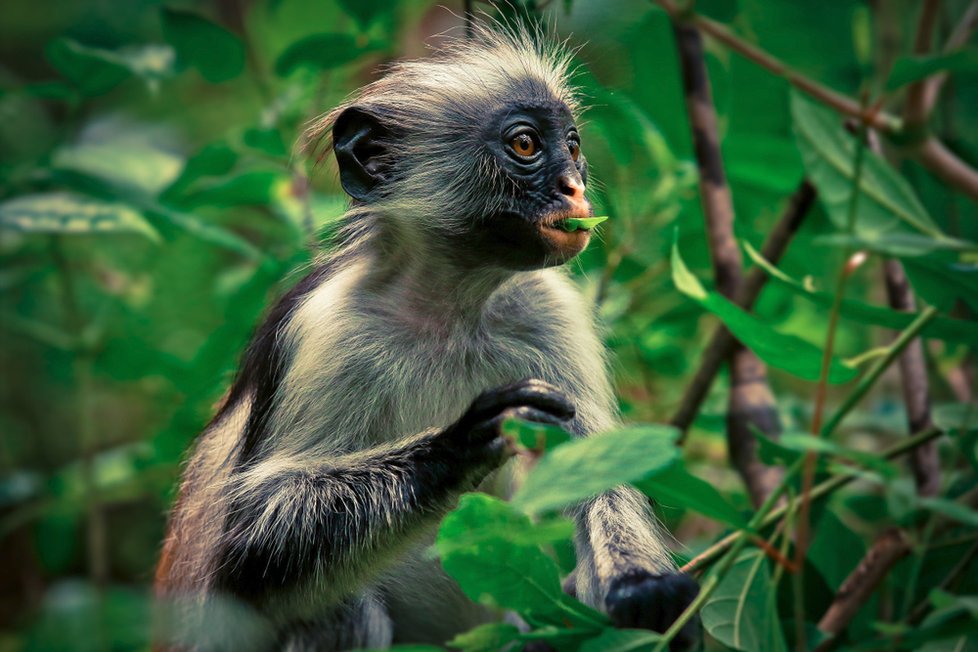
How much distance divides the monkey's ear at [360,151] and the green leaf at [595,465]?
2266 mm

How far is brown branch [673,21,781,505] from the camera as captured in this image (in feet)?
11.7

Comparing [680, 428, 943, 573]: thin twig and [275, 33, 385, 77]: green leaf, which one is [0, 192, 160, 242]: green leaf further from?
[680, 428, 943, 573]: thin twig

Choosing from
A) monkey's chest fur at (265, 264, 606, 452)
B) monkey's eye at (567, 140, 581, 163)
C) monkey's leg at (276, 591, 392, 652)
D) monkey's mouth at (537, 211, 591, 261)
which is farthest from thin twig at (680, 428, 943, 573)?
monkey's eye at (567, 140, 581, 163)

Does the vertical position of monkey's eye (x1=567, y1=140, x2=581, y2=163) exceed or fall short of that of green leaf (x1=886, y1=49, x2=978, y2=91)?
it falls short

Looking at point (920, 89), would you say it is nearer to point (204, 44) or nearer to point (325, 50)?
point (325, 50)

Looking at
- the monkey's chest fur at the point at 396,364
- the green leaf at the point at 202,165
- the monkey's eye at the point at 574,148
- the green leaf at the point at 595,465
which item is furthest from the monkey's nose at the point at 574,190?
the green leaf at the point at 595,465

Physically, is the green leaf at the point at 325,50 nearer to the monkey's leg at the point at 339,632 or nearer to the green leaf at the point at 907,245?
the monkey's leg at the point at 339,632

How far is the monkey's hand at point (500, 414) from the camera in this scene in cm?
235

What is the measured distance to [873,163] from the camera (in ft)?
8.89

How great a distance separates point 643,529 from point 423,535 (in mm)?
672

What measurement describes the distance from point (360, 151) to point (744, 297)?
1487 mm

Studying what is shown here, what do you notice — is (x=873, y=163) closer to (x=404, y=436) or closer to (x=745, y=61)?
(x=745, y=61)

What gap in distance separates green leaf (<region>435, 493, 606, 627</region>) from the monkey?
0.73m

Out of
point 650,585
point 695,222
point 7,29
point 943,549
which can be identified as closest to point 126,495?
point 7,29
